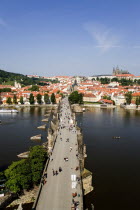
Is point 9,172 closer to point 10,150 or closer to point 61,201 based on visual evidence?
point 61,201

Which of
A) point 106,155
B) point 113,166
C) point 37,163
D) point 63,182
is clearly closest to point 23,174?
point 37,163

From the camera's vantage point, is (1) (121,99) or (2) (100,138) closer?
(2) (100,138)

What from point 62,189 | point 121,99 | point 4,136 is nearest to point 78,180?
point 62,189

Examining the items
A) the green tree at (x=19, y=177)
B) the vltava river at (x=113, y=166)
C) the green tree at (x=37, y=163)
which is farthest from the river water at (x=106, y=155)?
the green tree at (x=19, y=177)

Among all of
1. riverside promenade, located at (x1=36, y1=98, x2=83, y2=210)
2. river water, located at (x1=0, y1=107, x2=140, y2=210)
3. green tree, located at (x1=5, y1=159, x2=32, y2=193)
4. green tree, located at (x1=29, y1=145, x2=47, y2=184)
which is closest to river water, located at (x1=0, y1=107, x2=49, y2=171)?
river water, located at (x1=0, y1=107, x2=140, y2=210)

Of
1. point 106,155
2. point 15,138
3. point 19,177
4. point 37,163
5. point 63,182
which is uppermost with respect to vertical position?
point 37,163

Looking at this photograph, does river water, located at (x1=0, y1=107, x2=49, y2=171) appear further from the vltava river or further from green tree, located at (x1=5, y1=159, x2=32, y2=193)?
the vltava river

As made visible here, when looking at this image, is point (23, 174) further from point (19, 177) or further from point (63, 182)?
point (63, 182)
